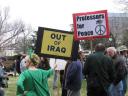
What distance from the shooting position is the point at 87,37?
12.7 m

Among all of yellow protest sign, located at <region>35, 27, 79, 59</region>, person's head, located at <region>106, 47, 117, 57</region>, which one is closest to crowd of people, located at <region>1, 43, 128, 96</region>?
person's head, located at <region>106, 47, 117, 57</region>

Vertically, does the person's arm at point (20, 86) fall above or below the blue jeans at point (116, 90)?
above

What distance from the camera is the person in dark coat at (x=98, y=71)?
1127cm

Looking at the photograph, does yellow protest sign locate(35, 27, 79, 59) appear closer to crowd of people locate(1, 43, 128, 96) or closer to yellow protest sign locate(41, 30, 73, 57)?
yellow protest sign locate(41, 30, 73, 57)

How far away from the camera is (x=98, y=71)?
443 inches

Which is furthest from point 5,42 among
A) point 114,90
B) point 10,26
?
point 114,90

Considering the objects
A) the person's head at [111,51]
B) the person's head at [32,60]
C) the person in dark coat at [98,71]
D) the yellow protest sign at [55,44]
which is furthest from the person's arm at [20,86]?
the person's head at [111,51]

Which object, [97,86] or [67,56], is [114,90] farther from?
[67,56]

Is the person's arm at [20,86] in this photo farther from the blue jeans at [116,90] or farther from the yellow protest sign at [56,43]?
the blue jeans at [116,90]

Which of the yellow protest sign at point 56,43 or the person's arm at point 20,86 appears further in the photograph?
the yellow protest sign at point 56,43

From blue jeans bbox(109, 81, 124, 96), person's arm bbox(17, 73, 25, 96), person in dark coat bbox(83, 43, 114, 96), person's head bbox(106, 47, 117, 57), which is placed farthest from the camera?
blue jeans bbox(109, 81, 124, 96)

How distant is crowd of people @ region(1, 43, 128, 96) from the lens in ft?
29.2

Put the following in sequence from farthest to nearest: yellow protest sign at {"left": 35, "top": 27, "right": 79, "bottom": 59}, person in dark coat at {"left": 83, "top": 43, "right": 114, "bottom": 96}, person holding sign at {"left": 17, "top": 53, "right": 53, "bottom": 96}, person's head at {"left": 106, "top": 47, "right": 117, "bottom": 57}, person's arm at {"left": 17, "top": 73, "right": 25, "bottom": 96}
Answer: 1. person's head at {"left": 106, "top": 47, "right": 117, "bottom": 57}
2. person in dark coat at {"left": 83, "top": 43, "right": 114, "bottom": 96}
3. yellow protest sign at {"left": 35, "top": 27, "right": 79, "bottom": 59}
4. person holding sign at {"left": 17, "top": 53, "right": 53, "bottom": 96}
5. person's arm at {"left": 17, "top": 73, "right": 25, "bottom": 96}

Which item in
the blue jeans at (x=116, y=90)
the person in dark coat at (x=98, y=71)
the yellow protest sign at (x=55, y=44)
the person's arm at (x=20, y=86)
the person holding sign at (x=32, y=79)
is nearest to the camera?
the person's arm at (x=20, y=86)
